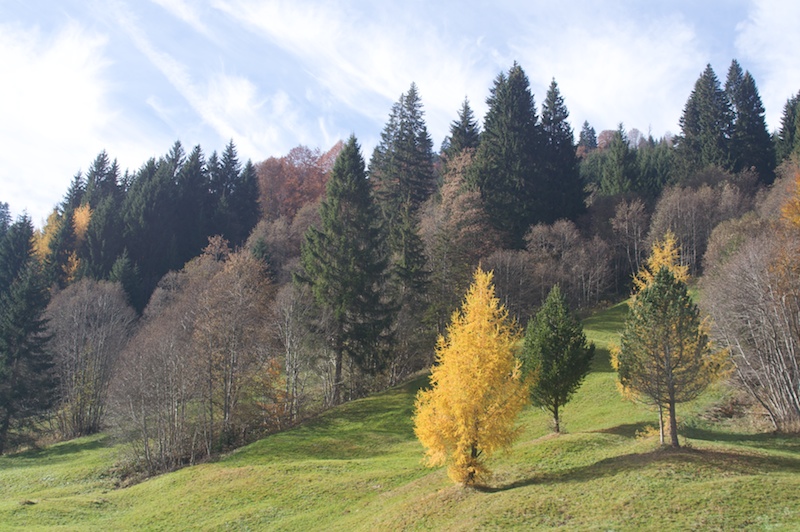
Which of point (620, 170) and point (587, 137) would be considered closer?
point (620, 170)

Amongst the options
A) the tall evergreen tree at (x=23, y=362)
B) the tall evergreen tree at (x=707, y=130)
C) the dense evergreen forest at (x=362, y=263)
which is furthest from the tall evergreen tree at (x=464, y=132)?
the tall evergreen tree at (x=23, y=362)

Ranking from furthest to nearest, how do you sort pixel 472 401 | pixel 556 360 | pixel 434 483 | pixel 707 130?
pixel 707 130 → pixel 556 360 → pixel 434 483 → pixel 472 401

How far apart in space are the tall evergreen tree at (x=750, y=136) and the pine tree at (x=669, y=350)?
57.7 metres

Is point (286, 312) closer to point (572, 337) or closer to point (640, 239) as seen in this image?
point (572, 337)

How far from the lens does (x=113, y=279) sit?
230 ft

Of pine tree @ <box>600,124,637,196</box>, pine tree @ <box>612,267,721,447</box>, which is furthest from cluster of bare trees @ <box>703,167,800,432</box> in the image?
pine tree @ <box>600,124,637,196</box>

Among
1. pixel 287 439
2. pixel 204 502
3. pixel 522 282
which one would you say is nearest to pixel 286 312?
pixel 287 439

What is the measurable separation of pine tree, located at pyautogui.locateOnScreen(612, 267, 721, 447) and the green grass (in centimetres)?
227

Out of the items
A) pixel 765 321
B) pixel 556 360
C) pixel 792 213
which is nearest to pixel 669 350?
pixel 556 360

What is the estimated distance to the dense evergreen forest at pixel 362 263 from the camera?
3584cm

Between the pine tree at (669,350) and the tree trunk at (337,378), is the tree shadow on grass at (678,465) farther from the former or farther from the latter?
the tree trunk at (337,378)

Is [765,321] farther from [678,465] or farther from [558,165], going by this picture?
[558,165]

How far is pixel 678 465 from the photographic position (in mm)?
19031

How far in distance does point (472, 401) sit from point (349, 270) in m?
24.7
